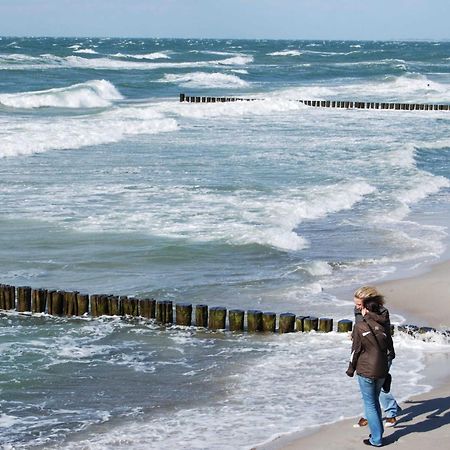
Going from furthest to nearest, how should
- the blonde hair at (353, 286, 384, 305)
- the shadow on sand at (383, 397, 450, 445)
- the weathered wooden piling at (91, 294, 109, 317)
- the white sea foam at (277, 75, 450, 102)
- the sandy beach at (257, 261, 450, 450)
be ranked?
1. the white sea foam at (277, 75, 450, 102)
2. the weathered wooden piling at (91, 294, 109, 317)
3. the shadow on sand at (383, 397, 450, 445)
4. the sandy beach at (257, 261, 450, 450)
5. the blonde hair at (353, 286, 384, 305)

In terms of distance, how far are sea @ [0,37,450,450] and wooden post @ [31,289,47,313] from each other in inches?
14.4

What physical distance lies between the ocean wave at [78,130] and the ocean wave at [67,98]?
6.79 meters

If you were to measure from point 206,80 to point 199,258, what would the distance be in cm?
7169

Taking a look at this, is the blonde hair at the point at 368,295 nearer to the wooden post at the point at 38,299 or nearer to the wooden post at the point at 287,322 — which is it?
the wooden post at the point at 287,322

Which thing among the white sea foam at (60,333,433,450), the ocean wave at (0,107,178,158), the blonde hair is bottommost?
the ocean wave at (0,107,178,158)

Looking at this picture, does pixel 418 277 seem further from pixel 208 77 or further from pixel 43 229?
pixel 208 77

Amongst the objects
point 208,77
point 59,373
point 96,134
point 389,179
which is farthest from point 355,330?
point 208,77

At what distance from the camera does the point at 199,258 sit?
1789cm

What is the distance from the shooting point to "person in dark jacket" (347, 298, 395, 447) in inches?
351

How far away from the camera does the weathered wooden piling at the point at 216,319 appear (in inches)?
548

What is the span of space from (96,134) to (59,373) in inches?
1062

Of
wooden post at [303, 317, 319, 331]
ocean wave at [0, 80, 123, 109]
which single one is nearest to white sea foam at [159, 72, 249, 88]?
ocean wave at [0, 80, 123, 109]

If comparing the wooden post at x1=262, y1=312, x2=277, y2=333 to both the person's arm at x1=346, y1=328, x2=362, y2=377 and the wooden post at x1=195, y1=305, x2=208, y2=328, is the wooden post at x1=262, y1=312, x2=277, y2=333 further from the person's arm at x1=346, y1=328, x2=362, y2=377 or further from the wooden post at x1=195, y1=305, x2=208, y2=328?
the person's arm at x1=346, y1=328, x2=362, y2=377

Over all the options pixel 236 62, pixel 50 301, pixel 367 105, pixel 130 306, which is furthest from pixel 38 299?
pixel 236 62
